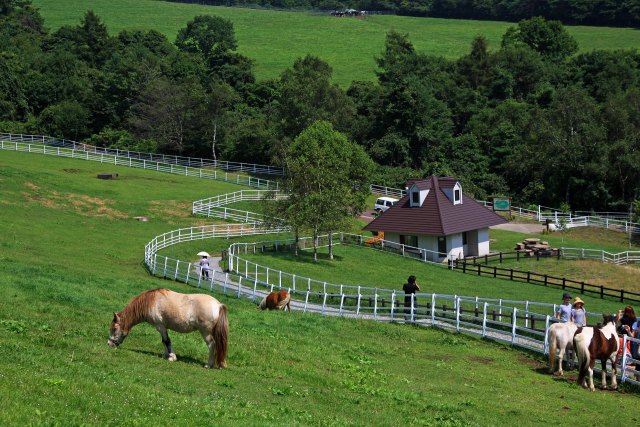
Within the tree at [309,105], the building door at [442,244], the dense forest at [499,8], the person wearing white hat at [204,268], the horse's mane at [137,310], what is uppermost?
the dense forest at [499,8]

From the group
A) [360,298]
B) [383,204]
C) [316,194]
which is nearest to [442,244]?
[316,194]

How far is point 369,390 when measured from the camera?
18391 mm

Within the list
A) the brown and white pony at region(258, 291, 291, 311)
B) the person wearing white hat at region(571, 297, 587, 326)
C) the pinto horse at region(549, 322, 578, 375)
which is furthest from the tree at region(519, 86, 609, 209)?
the pinto horse at region(549, 322, 578, 375)

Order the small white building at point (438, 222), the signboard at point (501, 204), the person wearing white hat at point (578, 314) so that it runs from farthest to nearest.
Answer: the signboard at point (501, 204)
the small white building at point (438, 222)
the person wearing white hat at point (578, 314)

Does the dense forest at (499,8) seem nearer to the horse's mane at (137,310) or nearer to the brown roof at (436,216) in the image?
the brown roof at (436,216)

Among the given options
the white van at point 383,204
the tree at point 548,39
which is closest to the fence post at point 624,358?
the white van at point 383,204

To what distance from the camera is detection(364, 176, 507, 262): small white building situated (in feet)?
190

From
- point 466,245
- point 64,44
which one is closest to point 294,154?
point 466,245

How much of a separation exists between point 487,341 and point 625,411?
27.8 feet

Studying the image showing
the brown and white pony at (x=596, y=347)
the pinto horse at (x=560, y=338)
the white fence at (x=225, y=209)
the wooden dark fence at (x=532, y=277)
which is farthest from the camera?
the white fence at (x=225, y=209)

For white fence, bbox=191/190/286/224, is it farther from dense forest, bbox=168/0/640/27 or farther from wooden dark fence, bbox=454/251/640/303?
dense forest, bbox=168/0/640/27

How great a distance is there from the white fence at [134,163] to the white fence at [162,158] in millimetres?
2039

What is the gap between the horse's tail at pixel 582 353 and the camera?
20656 millimetres

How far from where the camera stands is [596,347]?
67.6 ft
